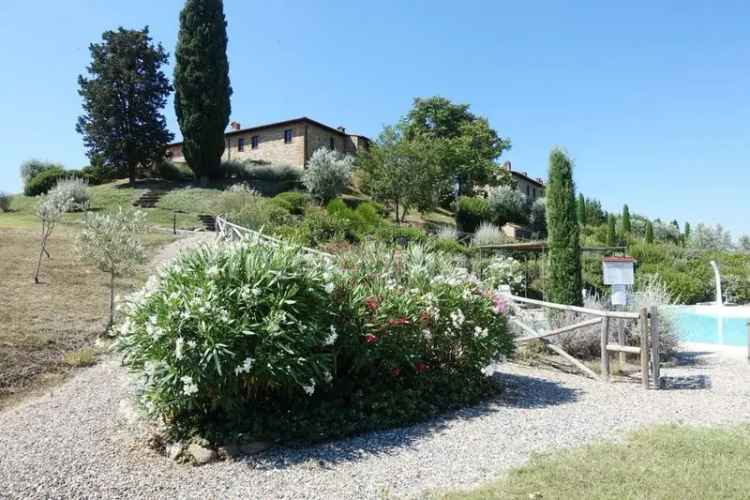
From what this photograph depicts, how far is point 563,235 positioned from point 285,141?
29.1 metres

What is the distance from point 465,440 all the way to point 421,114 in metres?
38.3

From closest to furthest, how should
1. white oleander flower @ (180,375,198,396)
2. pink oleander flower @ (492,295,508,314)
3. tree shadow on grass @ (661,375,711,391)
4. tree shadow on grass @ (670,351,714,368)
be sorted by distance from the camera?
white oleander flower @ (180,375,198,396), pink oleander flower @ (492,295,508,314), tree shadow on grass @ (661,375,711,391), tree shadow on grass @ (670,351,714,368)

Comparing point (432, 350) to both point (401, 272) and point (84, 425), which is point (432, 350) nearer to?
point (401, 272)

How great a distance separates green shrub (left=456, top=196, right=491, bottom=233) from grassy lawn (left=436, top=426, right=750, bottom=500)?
28750 millimetres

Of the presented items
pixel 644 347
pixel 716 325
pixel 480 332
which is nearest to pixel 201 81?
pixel 716 325

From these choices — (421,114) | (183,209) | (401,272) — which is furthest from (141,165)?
(401,272)

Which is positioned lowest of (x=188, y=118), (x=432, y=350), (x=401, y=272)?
(x=432, y=350)

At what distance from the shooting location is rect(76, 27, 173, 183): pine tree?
29.1m

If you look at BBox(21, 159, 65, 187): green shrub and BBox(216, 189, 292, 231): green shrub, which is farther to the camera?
BBox(21, 159, 65, 187): green shrub

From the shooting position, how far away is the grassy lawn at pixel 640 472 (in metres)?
3.39

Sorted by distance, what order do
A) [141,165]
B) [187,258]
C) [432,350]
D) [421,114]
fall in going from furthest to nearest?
[421,114], [141,165], [432,350], [187,258]

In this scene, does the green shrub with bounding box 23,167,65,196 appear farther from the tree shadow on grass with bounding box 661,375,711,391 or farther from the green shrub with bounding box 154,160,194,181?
the tree shadow on grass with bounding box 661,375,711,391

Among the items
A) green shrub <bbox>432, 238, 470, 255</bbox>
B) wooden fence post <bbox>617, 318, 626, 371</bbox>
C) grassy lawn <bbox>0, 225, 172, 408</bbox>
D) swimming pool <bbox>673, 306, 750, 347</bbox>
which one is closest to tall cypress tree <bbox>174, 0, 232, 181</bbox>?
grassy lawn <bbox>0, 225, 172, 408</bbox>

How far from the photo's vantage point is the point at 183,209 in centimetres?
2527
